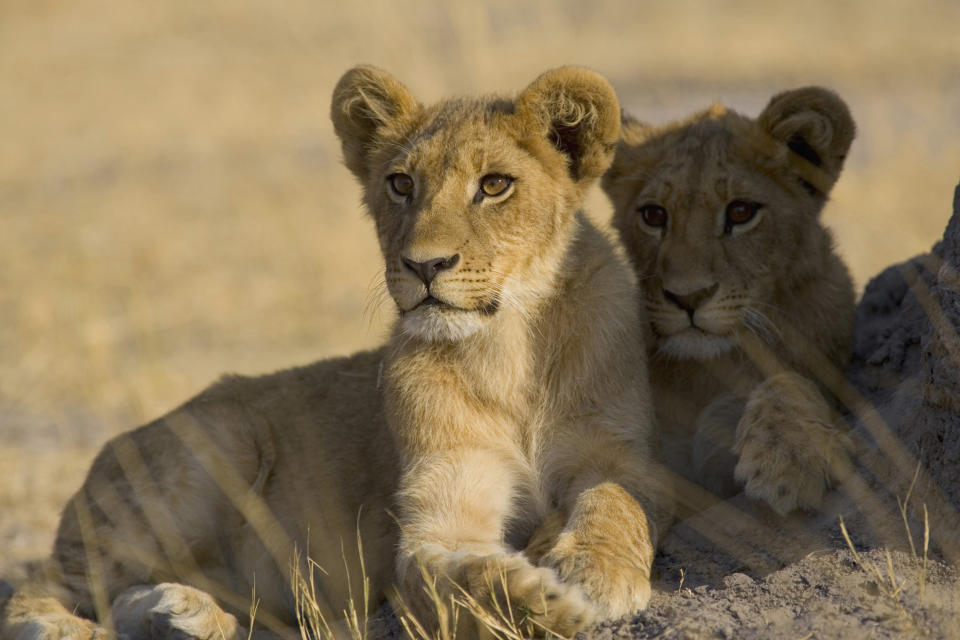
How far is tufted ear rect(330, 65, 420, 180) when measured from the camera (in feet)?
15.9

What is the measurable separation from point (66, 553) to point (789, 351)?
127 inches

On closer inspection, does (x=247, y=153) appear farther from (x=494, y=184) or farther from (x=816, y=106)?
(x=494, y=184)

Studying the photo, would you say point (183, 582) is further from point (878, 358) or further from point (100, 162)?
point (100, 162)

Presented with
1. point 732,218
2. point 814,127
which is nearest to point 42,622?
point 732,218

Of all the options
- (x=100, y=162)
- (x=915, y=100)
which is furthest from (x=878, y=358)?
(x=100, y=162)

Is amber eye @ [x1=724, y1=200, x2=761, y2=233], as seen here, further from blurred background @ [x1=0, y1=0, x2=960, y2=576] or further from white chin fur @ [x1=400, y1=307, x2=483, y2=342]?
blurred background @ [x1=0, y1=0, x2=960, y2=576]

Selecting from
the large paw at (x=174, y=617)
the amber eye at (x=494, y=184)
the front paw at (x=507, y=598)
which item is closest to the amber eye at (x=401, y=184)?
the amber eye at (x=494, y=184)

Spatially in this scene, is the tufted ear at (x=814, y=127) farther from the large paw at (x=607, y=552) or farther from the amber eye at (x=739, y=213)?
the large paw at (x=607, y=552)

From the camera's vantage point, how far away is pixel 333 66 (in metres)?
19.7

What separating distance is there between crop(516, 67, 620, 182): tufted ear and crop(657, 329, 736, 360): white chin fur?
74 centimetres

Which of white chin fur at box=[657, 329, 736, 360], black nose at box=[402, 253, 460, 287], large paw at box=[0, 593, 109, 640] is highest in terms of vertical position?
black nose at box=[402, 253, 460, 287]

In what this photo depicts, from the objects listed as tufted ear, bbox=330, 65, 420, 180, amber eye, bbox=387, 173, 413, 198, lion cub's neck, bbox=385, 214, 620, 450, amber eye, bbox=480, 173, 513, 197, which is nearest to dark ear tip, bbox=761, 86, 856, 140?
lion cub's neck, bbox=385, 214, 620, 450

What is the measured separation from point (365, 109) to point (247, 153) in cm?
1229

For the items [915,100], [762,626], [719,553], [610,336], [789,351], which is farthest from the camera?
[915,100]
